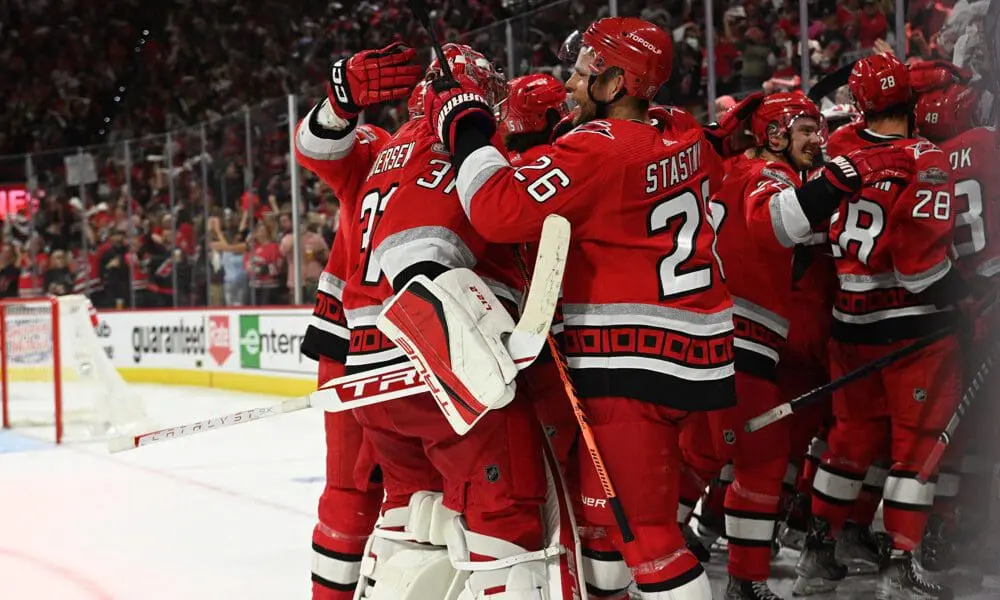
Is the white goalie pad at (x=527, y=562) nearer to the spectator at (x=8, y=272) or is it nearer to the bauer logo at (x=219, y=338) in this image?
the bauer logo at (x=219, y=338)

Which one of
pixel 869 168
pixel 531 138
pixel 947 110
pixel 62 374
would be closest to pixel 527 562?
pixel 531 138

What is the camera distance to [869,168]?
8.38 feet

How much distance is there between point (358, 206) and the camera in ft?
7.66

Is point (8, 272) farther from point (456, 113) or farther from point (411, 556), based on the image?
point (456, 113)

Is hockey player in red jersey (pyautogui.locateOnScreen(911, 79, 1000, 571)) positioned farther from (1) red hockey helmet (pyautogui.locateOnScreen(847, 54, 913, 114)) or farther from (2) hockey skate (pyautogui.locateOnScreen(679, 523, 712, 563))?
(2) hockey skate (pyautogui.locateOnScreen(679, 523, 712, 563))

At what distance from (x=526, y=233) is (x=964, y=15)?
229cm

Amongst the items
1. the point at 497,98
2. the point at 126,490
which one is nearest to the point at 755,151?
the point at 497,98

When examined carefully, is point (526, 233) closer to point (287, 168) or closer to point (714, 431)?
point (714, 431)

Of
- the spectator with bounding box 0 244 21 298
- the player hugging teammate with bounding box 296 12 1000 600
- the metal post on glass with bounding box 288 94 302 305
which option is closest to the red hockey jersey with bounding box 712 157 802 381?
the player hugging teammate with bounding box 296 12 1000 600

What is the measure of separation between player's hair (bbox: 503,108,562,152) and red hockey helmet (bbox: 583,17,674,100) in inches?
20.1

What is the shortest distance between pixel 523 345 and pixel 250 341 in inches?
271

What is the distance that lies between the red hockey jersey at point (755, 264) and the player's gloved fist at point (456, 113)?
37.4 inches

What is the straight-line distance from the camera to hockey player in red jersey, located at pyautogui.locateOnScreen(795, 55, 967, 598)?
9.14 ft

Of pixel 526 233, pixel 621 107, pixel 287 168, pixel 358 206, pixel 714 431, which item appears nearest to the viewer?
pixel 526 233
